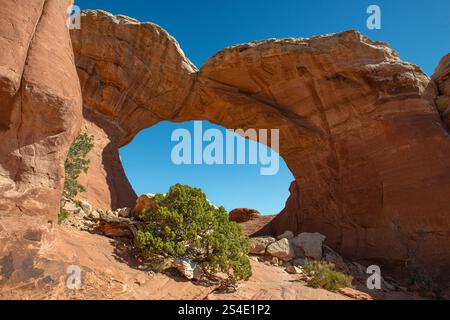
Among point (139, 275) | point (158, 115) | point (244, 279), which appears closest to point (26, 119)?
point (139, 275)

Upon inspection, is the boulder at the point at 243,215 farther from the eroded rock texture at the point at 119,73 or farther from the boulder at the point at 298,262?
the boulder at the point at 298,262

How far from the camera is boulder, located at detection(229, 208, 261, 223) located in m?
29.5

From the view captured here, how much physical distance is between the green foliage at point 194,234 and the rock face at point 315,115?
4769 millimetres

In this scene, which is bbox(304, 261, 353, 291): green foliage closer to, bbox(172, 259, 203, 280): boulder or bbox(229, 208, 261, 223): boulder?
bbox(172, 259, 203, 280): boulder

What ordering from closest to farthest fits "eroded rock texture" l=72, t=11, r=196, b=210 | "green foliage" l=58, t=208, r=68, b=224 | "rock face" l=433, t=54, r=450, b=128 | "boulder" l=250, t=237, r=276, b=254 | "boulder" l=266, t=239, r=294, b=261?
"green foliage" l=58, t=208, r=68, b=224
"boulder" l=266, t=239, r=294, b=261
"boulder" l=250, t=237, r=276, b=254
"rock face" l=433, t=54, r=450, b=128
"eroded rock texture" l=72, t=11, r=196, b=210

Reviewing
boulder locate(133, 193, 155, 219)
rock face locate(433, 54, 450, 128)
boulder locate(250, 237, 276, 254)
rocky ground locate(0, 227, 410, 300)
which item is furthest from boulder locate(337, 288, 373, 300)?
rock face locate(433, 54, 450, 128)

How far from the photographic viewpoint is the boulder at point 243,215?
96.8 ft

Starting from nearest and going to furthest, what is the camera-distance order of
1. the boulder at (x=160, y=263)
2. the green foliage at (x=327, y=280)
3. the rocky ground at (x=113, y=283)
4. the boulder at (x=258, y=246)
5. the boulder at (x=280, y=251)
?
1. the rocky ground at (x=113, y=283)
2. the boulder at (x=160, y=263)
3. the green foliage at (x=327, y=280)
4. the boulder at (x=280, y=251)
5. the boulder at (x=258, y=246)

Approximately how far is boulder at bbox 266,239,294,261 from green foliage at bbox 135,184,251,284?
3.22 meters

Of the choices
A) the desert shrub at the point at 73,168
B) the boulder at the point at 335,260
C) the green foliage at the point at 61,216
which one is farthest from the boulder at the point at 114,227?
the boulder at the point at 335,260

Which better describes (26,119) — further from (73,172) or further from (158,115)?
(158,115)

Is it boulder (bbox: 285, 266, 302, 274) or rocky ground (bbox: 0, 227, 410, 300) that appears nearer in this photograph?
rocky ground (bbox: 0, 227, 410, 300)

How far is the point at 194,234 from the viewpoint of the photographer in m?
8.09

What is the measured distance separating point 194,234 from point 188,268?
904 millimetres
